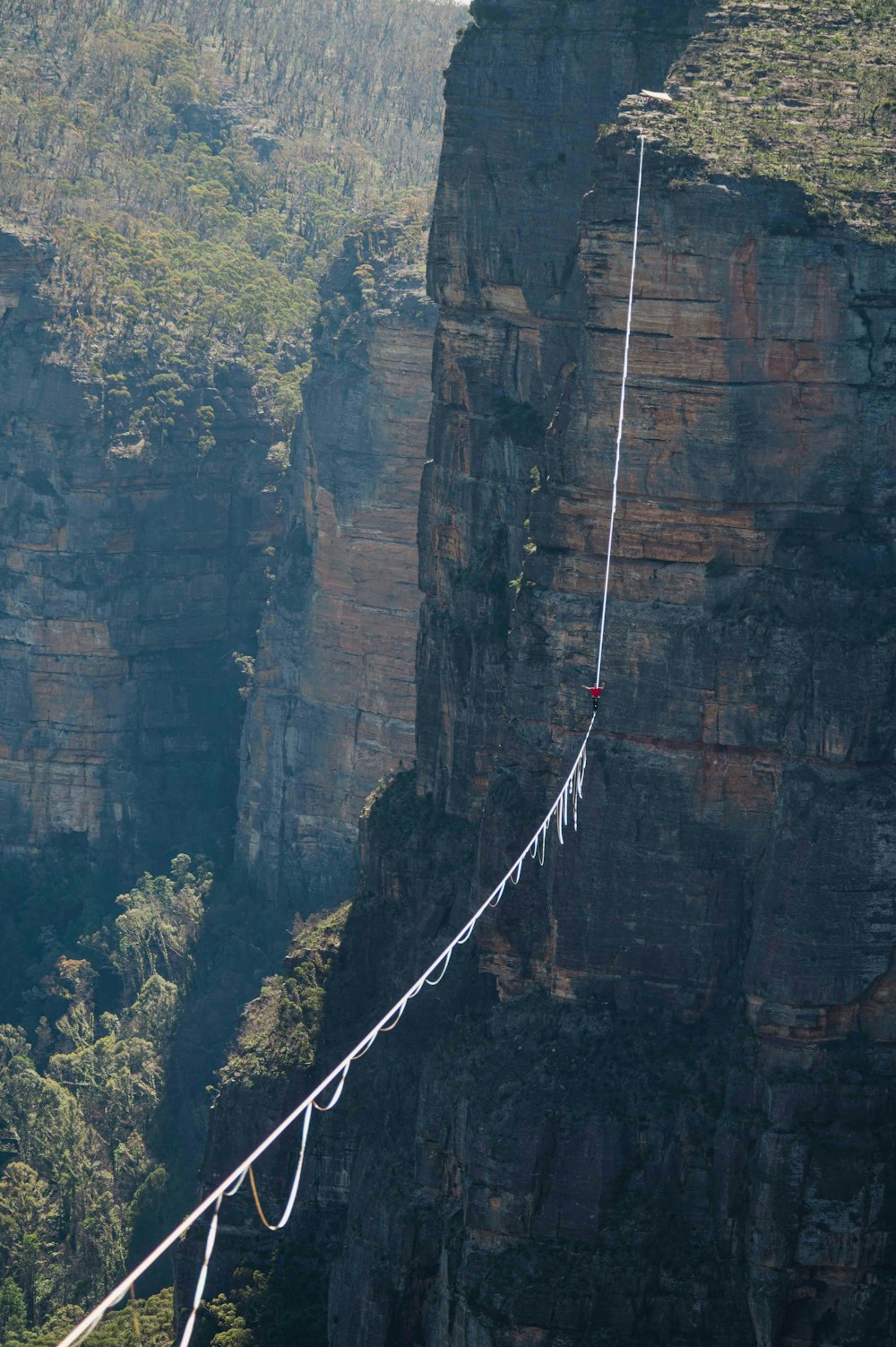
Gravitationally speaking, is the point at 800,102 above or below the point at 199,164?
below

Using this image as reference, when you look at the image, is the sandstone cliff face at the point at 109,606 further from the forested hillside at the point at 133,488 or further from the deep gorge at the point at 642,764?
the deep gorge at the point at 642,764

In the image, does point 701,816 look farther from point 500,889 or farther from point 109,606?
point 109,606

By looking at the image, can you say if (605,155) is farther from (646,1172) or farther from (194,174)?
(194,174)

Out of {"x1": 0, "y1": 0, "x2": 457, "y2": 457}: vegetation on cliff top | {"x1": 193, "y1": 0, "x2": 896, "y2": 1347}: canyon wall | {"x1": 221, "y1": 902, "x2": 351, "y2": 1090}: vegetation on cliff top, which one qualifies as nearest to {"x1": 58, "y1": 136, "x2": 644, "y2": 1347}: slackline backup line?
{"x1": 193, "y1": 0, "x2": 896, "y2": 1347}: canyon wall

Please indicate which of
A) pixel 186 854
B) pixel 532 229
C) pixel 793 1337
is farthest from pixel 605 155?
pixel 186 854

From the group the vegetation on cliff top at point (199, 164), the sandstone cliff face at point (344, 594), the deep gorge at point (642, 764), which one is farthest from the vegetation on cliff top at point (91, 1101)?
the vegetation on cliff top at point (199, 164)

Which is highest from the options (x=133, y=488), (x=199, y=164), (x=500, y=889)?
(x=199, y=164)

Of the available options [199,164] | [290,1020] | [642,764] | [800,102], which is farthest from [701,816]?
[199,164]
